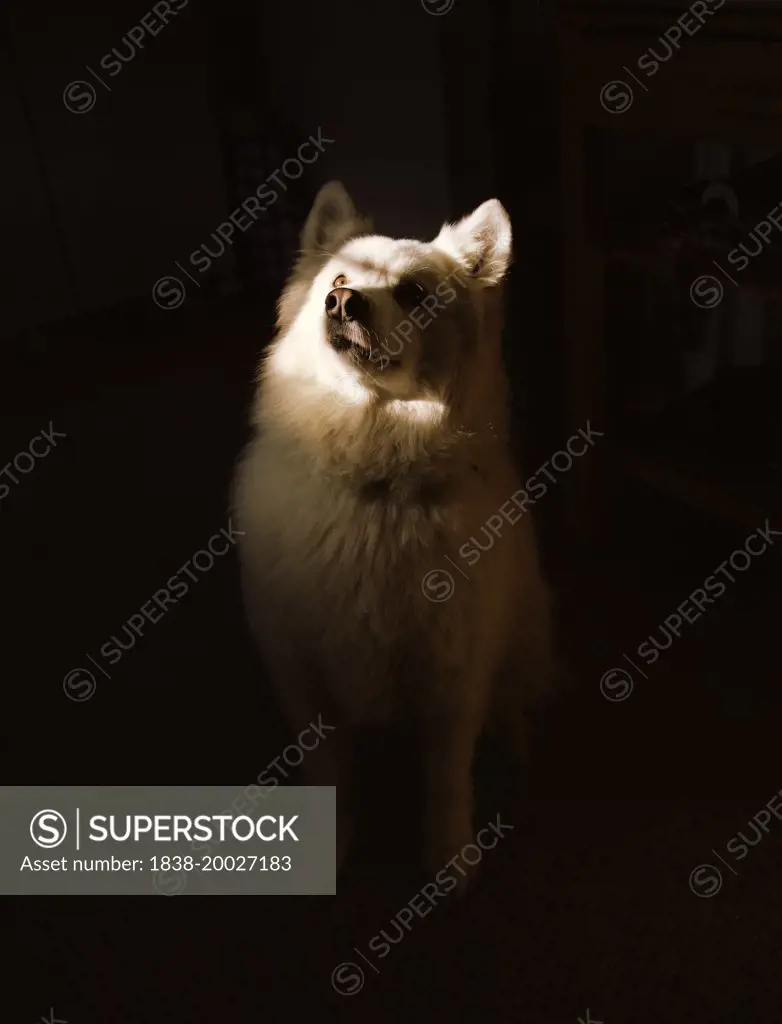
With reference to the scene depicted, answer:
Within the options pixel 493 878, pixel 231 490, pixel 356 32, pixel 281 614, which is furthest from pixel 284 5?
pixel 493 878

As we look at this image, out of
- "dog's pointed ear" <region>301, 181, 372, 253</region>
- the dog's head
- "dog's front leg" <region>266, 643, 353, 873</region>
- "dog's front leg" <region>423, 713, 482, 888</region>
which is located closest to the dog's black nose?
the dog's head

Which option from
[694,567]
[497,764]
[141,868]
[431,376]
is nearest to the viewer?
[431,376]

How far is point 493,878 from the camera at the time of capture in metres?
1.36

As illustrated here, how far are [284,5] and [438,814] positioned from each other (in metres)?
1.15

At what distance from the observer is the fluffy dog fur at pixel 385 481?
45.9 inches

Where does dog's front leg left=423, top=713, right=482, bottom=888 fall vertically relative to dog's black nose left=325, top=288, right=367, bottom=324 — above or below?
below

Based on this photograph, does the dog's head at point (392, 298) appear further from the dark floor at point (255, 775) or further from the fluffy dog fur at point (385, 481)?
the dark floor at point (255, 775)

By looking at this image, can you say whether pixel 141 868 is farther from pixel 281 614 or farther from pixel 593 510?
pixel 593 510

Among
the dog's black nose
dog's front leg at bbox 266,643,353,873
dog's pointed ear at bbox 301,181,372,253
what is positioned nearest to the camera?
the dog's black nose

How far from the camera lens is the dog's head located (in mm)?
1122

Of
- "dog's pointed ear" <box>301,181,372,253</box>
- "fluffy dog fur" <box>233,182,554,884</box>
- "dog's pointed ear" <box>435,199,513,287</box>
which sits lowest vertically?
"fluffy dog fur" <box>233,182,554,884</box>

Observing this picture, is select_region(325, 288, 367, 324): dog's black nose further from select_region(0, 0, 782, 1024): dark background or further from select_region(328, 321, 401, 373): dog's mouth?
select_region(0, 0, 782, 1024): dark background

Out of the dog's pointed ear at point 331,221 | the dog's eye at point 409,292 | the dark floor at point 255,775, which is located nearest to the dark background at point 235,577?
the dark floor at point 255,775

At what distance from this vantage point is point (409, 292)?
1147mm
